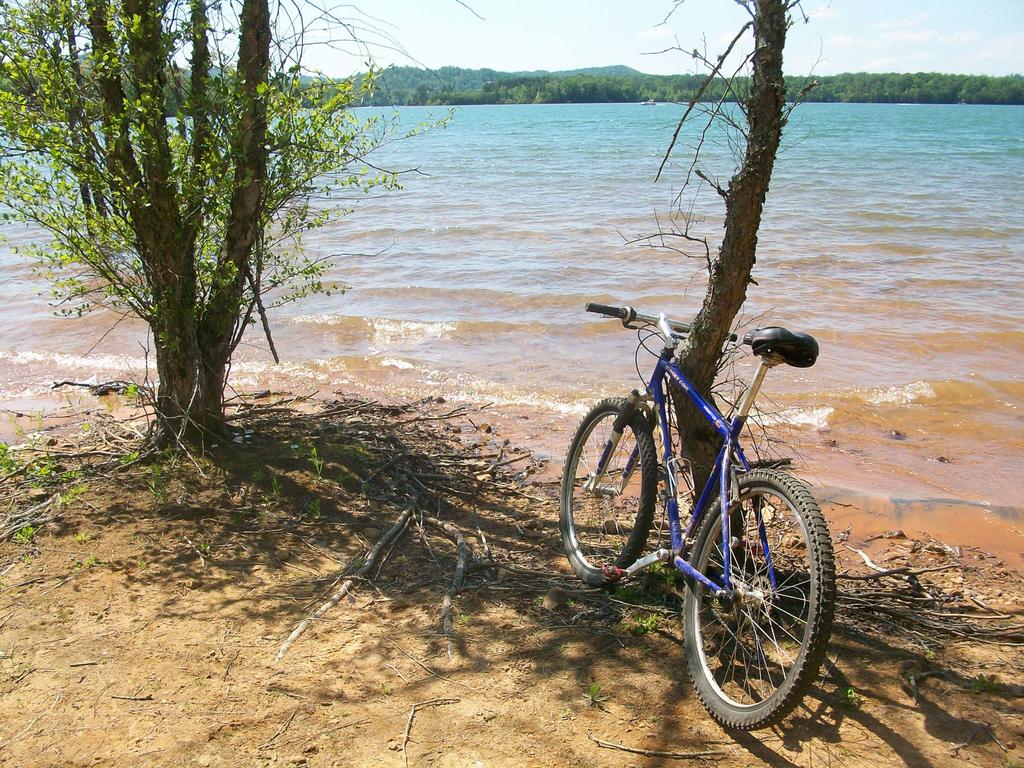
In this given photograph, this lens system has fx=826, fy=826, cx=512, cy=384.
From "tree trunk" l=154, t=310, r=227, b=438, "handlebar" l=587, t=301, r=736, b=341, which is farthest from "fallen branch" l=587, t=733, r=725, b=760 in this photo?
"tree trunk" l=154, t=310, r=227, b=438

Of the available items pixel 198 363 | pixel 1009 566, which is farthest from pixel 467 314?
pixel 1009 566

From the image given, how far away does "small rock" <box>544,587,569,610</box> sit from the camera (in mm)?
3957

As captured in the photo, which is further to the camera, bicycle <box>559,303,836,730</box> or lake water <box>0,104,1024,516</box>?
lake water <box>0,104,1024,516</box>

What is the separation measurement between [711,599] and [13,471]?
14.2ft

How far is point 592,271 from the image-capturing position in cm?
1423

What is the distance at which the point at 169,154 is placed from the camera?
466cm

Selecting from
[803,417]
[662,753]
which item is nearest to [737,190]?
[662,753]

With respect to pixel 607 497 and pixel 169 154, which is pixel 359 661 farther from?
pixel 169 154

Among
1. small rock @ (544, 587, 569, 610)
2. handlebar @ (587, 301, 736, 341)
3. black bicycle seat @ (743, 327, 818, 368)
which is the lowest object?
small rock @ (544, 587, 569, 610)

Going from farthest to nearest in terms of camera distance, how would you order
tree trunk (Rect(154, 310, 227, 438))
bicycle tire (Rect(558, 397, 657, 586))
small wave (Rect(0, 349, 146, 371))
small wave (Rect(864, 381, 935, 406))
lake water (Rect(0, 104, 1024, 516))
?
small wave (Rect(0, 349, 146, 371)) < small wave (Rect(864, 381, 935, 406)) < lake water (Rect(0, 104, 1024, 516)) < tree trunk (Rect(154, 310, 227, 438)) < bicycle tire (Rect(558, 397, 657, 586))

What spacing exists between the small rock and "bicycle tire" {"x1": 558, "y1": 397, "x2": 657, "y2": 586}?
0.54 ft

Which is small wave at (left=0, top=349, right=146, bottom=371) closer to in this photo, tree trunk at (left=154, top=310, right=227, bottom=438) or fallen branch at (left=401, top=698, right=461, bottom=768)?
tree trunk at (left=154, top=310, right=227, bottom=438)

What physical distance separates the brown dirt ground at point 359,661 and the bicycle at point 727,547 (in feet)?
0.56

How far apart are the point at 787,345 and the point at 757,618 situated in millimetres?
1095
